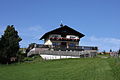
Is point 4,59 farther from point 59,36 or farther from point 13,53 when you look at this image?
point 59,36

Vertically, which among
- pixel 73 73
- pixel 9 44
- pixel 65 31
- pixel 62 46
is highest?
pixel 65 31

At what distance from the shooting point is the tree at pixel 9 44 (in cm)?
5053

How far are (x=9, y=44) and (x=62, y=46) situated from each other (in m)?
17.7

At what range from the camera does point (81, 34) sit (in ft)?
Result: 236

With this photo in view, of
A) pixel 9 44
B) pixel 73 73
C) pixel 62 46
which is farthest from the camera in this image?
pixel 62 46

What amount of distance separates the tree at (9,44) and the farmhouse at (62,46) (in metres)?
6.98

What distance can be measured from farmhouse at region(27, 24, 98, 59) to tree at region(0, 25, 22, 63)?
698cm

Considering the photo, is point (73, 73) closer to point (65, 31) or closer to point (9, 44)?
point (9, 44)

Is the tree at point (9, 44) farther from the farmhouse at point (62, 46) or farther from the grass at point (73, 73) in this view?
the grass at point (73, 73)

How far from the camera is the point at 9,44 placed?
5250 cm

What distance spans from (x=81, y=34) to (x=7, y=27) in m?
23.3

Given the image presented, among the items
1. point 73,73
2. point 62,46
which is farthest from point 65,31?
point 73,73

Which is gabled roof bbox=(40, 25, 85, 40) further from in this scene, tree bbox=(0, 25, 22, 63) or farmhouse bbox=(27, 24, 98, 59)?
tree bbox=(0, 25, 22, 63)

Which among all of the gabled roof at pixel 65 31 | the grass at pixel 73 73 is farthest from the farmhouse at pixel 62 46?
the grass at pixel 73 73
